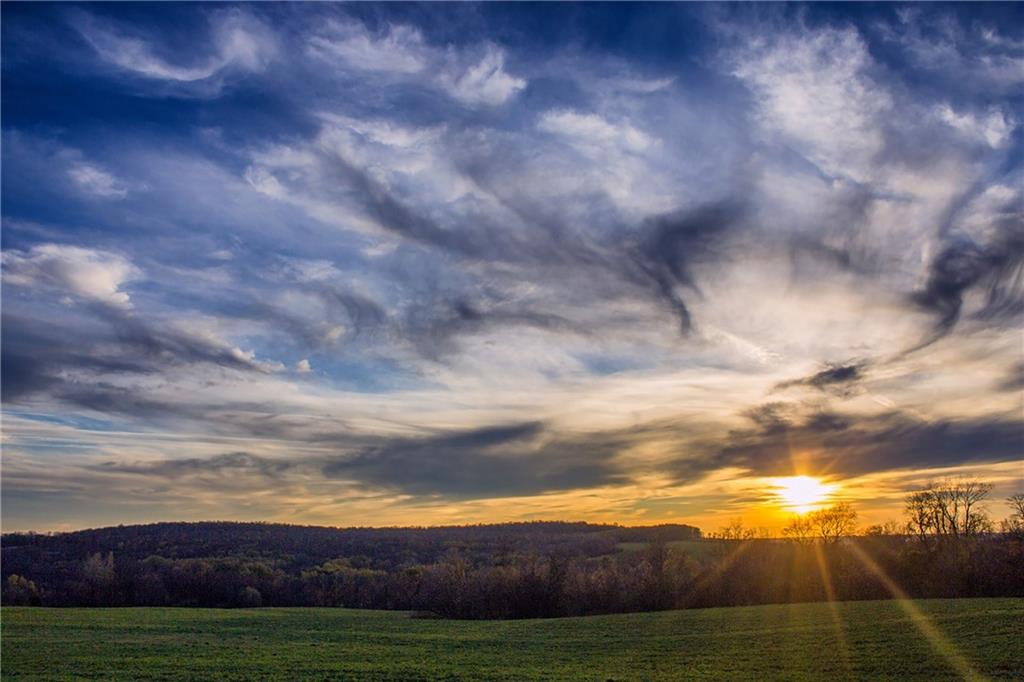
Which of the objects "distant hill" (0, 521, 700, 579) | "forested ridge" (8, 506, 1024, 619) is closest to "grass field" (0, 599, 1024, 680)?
"forested ridge" (8, 506, 1024, 619)

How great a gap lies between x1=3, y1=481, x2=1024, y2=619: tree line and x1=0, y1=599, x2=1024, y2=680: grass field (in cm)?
2143

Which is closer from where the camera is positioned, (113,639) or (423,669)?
(423,669)

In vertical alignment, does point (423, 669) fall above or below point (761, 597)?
above

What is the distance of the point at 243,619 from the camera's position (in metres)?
86.9

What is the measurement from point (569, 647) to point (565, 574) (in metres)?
55.3

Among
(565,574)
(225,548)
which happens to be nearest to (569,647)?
(565,574)

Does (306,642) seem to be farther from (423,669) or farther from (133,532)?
(133,532)

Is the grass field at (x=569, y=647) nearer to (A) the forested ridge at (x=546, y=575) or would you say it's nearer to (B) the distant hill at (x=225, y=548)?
(A) the forested ridge at (x=546, y=575)

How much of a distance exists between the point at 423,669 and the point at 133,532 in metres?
166

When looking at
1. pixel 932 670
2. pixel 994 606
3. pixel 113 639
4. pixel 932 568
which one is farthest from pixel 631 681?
pixel 932 568

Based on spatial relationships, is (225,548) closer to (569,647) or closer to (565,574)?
(565,574)

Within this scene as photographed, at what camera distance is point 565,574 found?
356ft

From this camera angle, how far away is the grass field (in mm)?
38750

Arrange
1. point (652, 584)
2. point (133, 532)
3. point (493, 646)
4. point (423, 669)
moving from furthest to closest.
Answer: point (133, 532)
point (652, 584)
point (493, 646)
point (423, 669)
